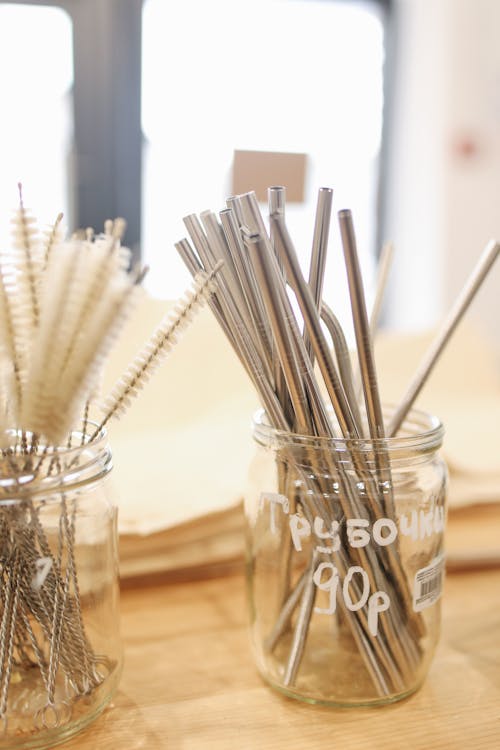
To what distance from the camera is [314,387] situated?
1.13ft

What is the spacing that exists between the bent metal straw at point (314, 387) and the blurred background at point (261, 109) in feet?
3.82

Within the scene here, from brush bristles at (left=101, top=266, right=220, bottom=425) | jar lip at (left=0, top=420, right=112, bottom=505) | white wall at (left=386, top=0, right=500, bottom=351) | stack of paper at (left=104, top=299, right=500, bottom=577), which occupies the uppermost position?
white wall at (left=386, top=0, right=500, bottom=351)

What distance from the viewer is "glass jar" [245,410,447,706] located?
35 centimetres

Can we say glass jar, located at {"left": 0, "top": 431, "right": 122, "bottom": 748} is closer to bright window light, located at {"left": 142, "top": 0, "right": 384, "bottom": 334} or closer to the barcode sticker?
the barcode sticker

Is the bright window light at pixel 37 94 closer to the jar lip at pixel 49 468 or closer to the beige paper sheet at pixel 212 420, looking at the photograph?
the beige paper sheet at pixel 212 420

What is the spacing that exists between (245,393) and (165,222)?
1053mm

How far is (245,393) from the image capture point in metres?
0.77

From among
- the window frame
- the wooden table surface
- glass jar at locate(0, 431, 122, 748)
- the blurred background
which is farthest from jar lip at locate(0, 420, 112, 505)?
the window frame

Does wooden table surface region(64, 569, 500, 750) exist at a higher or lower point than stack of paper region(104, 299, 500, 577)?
lower

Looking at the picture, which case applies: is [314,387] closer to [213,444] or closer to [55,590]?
[55,590]

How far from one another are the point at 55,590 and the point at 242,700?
0.12m

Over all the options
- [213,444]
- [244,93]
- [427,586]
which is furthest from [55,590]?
[244,93]

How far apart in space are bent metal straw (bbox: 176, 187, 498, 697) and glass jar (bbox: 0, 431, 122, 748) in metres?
0.09

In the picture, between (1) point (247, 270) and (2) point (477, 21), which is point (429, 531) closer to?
(1) point (247, 270)
